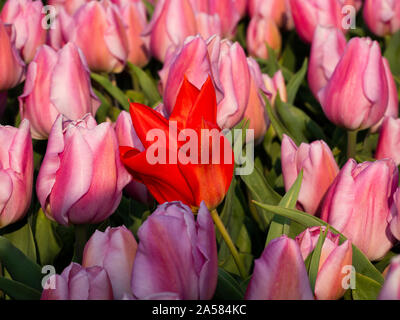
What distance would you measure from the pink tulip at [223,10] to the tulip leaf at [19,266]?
0.94m

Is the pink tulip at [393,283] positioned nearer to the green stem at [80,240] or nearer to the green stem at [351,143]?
the green stem at [80,240]

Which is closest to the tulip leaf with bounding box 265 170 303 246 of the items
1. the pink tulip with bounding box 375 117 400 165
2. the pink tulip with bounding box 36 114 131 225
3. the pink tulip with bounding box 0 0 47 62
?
the pink tulip with bounding box 36 114 131 225

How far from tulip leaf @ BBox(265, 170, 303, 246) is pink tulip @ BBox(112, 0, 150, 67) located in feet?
2.48

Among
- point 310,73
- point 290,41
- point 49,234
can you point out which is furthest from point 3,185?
point 290,41

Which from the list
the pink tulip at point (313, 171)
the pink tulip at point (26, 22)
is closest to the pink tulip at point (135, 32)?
the pink tulip at point (26, 22)

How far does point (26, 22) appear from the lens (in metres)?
1.27

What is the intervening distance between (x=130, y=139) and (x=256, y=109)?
264 millimetres

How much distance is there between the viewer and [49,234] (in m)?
0.94

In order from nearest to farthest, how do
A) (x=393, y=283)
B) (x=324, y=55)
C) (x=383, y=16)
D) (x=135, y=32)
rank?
(x=393, y=283) < (x=324, y=55) < (x=135, y=32) < (x=383, y=16)

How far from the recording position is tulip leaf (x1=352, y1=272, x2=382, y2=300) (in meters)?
0.70

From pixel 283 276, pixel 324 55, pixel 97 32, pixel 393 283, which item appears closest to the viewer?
pixel 393 283

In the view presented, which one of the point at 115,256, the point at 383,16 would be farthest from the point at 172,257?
the point at 383,16

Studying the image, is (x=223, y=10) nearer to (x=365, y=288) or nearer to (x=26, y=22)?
(x=26, y=22)

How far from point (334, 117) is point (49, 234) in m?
0.47
